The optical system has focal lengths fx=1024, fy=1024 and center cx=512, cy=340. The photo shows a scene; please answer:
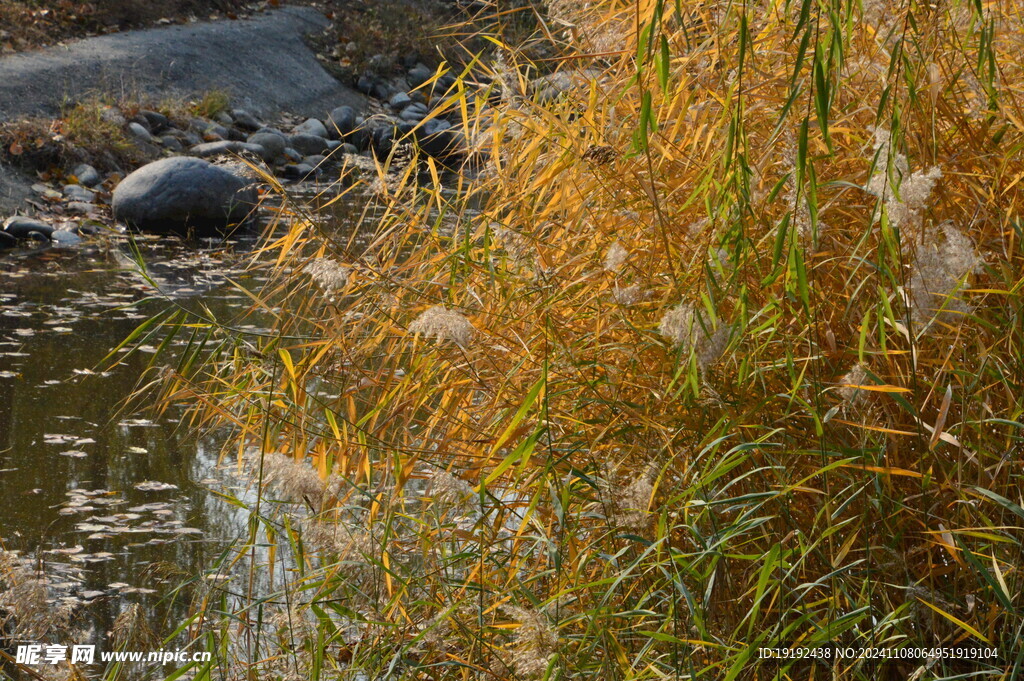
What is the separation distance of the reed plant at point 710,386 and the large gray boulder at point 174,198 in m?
5.61

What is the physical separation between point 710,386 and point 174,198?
6868mm

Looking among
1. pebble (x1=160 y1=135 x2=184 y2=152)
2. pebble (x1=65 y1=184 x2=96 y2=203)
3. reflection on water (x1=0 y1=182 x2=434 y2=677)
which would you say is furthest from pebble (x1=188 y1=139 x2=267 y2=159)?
reflection on water (x1=0 y1=182 x2=434 y2=677)

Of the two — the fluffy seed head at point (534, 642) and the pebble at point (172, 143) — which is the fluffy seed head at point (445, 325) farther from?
the pebble at point (172, 143)

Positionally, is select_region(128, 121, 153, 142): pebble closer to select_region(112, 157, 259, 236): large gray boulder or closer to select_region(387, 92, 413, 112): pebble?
select_region(112, 157, 259, 236): large gray boulder

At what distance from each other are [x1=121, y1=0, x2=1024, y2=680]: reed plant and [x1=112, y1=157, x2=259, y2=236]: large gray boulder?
561cm

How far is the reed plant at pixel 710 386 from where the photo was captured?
181 cm

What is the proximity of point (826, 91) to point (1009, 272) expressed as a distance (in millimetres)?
662

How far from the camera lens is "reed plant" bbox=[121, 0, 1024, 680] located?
1807mm

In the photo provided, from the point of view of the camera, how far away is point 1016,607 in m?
1.81

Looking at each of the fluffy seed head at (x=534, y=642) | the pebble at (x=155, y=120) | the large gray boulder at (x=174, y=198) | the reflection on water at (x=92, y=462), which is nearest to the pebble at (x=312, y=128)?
the pebble at (x=155, y=120)

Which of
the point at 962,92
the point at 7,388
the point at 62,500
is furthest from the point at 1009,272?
the point at 7,388

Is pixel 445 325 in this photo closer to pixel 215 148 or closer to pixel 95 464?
pixel 95 464

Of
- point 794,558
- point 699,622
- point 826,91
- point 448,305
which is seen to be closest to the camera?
point 826,91

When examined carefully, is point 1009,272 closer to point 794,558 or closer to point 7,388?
point 794,558
